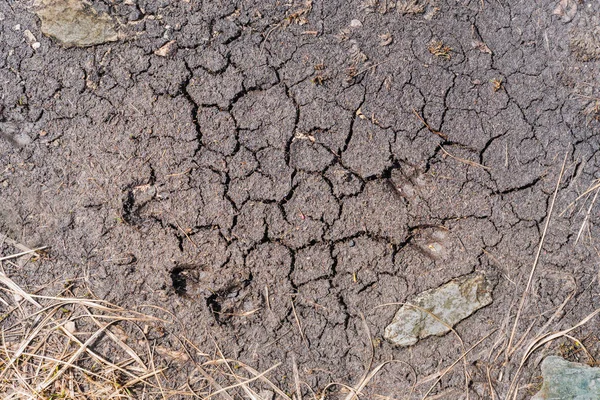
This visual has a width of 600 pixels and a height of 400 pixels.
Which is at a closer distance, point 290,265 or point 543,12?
point 290,265

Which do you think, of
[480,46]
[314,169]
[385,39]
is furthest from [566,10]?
[314,169]

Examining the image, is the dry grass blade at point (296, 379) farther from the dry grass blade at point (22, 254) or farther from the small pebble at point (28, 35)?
the small pebble at point (28, 35)

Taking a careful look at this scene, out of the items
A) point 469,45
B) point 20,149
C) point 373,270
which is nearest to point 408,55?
point 469,45

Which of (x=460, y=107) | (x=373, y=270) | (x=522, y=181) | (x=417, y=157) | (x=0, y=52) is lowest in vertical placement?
(x=373, y=270)

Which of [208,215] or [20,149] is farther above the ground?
[20,149]

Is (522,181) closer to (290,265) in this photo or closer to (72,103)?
(290,265)

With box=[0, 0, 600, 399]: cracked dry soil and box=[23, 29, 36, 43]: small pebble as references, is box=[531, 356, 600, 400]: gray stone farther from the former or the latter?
box=[23, 29, 36, 43]: small pebble
